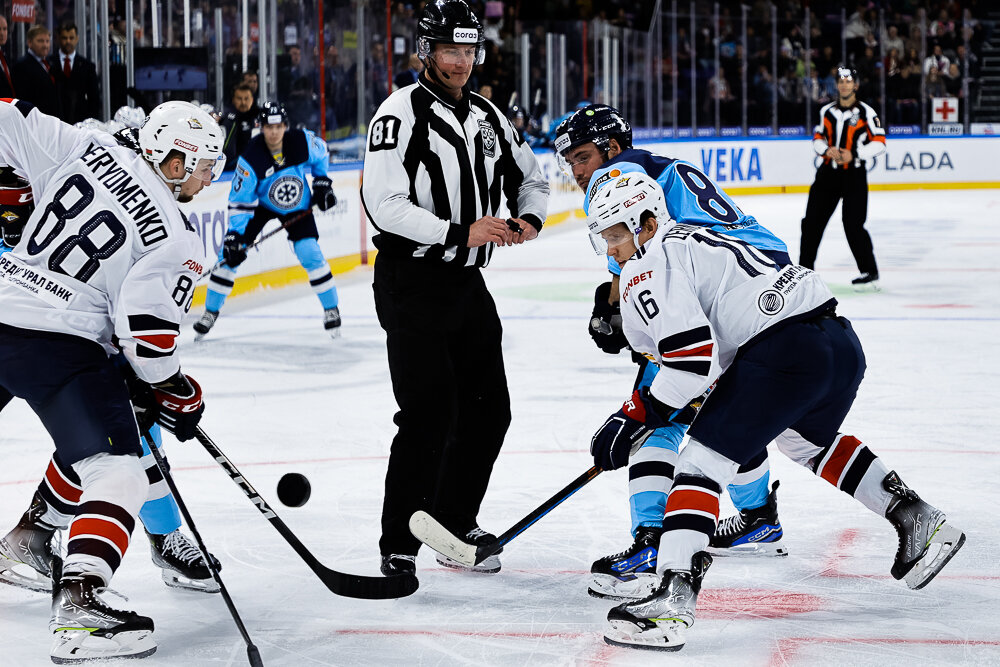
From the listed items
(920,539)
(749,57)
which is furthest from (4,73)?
(749,57)

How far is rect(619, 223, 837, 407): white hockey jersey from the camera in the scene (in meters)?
2.36

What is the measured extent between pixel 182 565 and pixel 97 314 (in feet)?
2.01

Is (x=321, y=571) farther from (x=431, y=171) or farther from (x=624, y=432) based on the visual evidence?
(x=431, y=171)

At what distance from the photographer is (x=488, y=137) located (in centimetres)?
292

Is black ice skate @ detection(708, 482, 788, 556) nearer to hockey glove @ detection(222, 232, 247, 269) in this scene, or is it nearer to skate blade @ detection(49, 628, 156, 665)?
skate blade @ detection(49, 628, 156, 665)

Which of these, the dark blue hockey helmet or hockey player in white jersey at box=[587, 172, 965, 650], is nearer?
hockey player in white jersey at box=[587, 172, 965, 650]

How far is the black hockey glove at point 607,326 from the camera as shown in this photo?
115 inches

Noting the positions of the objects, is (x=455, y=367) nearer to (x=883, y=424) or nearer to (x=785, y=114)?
(x=883, y=424)

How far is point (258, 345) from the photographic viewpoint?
20.0 feet

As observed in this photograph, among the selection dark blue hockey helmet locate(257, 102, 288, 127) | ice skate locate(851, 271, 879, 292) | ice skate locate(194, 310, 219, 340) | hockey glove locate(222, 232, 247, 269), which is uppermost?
dark blue hockey helmet locate(257, 102, 288, 127)

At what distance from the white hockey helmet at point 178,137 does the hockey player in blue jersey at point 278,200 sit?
3.59m

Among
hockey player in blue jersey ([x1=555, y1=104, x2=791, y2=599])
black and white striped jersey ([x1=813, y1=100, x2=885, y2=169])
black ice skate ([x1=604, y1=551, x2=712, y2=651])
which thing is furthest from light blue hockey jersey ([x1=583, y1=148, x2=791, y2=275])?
black and white striped jersey ([x1=813, y1=100, x2=885, y2=169])

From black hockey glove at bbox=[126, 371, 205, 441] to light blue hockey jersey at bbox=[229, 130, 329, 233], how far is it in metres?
3.73

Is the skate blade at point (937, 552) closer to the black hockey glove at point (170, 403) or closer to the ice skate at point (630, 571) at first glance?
the ice skate at point (630, 571)
